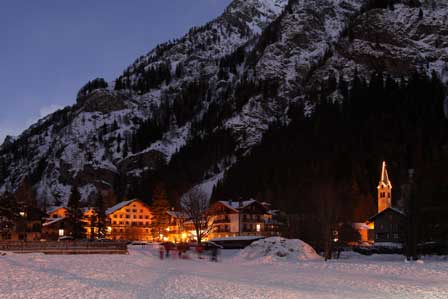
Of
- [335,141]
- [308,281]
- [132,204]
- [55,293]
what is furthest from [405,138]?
[55,293]

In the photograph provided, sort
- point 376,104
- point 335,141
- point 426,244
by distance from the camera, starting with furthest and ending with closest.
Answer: point 376,104
point 335,141
point 426,244

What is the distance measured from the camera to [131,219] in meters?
142

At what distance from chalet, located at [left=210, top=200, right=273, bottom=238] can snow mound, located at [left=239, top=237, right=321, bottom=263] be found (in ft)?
187

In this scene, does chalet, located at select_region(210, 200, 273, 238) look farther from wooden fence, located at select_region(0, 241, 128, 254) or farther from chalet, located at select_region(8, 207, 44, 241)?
wooden fence, located at select_region(0, 241, 128, 254)

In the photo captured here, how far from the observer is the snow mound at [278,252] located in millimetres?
50438

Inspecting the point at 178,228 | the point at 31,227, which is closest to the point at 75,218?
the point at 31,227

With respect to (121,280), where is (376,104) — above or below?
above

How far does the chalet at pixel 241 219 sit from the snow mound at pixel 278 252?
5713 cm

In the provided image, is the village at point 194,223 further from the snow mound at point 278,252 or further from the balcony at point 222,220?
the snow mound at point 278,252

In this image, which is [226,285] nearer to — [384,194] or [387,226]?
[387,226]

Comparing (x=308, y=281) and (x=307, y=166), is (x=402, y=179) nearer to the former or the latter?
(x=307, y=166)

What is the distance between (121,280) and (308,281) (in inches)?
423

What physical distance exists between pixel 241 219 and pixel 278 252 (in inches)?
2426

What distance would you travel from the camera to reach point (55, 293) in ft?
74.9
